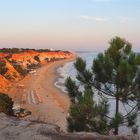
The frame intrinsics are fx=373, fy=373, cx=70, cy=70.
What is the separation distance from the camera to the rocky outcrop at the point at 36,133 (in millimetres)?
9500

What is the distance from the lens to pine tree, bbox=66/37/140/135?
48.9 ft

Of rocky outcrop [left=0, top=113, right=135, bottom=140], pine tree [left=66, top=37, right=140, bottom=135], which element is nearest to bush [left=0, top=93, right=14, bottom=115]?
pine tree [left=66, top=37, right=140, bottom=135]

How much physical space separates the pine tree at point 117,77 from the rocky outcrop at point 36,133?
445cm

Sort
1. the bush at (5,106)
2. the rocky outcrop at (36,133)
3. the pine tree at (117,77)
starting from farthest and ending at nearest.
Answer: the bush at (5,106) < the pine tree at (117,77) < the rocky outcrop at (36,133)

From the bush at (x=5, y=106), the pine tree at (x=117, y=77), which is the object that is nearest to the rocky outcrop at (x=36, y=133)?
the pine tree at (x=117, y=77)

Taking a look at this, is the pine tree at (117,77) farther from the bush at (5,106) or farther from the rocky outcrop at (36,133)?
the bush at (5,106)

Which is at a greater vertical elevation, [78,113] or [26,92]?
[78,113]

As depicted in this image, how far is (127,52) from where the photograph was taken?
640 inches

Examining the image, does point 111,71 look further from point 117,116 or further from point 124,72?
point 117,116

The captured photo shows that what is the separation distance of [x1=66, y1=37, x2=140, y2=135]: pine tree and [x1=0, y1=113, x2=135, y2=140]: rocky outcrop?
445 cm

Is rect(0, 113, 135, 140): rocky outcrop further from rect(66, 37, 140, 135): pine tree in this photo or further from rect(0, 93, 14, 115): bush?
rect(0, 93, 14, 115): bush

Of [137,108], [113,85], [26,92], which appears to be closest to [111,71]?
[113,85]

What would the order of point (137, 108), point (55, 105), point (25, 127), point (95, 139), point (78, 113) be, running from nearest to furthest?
point (95, 139)
point (25, 127)
point (78, 113)
point (137, 108)
point (55, 105)

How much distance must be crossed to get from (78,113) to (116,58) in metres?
3.71
